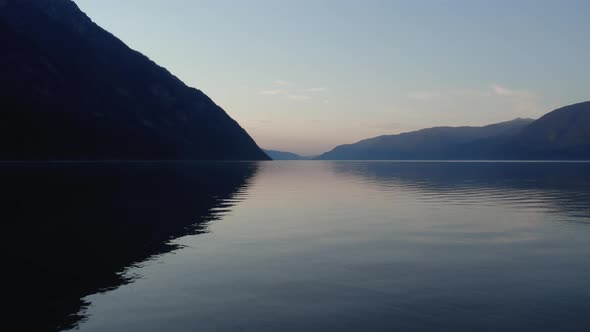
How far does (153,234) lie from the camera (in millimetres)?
25266

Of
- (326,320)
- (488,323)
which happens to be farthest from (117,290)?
(488,323)

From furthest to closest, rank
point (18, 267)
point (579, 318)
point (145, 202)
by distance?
point (145, 202)
point (18, 267)
point (579, 318)

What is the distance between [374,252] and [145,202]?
27.5m

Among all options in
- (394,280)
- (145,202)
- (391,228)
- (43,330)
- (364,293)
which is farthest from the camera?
(145,202)

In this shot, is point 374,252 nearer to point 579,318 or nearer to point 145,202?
point 579,318

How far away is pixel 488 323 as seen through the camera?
11.5 metres

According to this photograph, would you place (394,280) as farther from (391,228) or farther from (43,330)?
(391,228)

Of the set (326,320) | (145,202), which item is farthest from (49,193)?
(326,320)

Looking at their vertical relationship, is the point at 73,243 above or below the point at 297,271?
above

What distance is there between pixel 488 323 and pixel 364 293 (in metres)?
3.94

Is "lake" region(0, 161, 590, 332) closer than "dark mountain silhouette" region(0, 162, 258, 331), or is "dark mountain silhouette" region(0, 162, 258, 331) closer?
"lake" region(0, 161, 590, 332)

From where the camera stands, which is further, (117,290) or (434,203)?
(434,203)

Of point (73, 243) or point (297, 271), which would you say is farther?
point (73, 243)

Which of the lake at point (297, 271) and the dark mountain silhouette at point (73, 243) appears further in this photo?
the dark mountain silhouette at point (73, 243)
